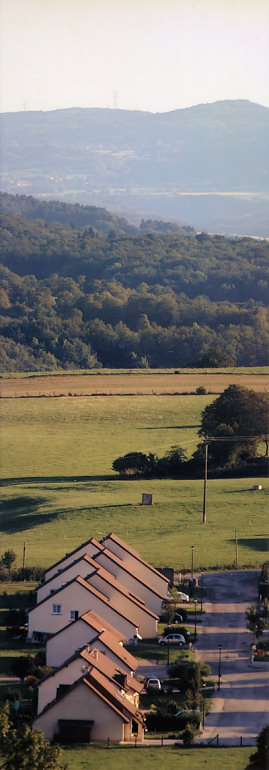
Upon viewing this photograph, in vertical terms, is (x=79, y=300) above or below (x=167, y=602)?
above

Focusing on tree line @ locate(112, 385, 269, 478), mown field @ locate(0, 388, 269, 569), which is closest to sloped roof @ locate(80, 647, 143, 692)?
mown field @ locate(0, 388, 269, 569)

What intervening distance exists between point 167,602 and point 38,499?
1853 centimetres

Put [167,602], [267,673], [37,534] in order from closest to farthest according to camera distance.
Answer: [267,673] → [167,602] → [37,534]

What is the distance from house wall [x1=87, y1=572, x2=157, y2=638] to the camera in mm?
37781

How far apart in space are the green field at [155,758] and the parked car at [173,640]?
9104 mm

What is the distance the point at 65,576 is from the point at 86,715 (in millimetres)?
11819

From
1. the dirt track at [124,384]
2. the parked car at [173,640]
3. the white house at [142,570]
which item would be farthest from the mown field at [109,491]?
the parked car at [173,640]

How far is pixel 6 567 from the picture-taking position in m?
45.8

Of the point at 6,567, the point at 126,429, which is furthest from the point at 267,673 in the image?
the point at 126,429

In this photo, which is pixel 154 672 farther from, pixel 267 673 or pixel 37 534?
pixel 37 534

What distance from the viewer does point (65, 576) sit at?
39.6 m

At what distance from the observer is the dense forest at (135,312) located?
12875 cm

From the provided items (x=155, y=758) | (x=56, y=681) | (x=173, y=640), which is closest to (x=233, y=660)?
(x=173, y=640)

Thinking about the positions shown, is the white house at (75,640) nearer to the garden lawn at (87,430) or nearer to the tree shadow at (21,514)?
the tree shadow at (21,514)
